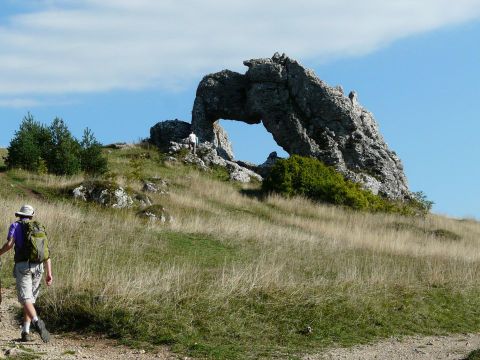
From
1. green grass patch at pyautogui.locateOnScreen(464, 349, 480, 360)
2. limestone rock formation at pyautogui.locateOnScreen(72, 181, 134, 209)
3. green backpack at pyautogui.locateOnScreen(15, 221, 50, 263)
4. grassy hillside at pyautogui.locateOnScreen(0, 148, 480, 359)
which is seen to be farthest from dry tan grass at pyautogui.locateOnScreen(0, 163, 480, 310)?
green grass patch at pyautogui.locateOnScreen(464, 349, 480, 360)

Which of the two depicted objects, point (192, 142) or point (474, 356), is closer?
point (474, 356)

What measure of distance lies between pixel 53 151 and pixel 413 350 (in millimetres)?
22775

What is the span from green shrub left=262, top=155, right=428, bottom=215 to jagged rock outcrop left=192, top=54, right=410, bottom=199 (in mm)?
3489

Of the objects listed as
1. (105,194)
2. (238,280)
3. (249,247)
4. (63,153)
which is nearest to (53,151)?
(63,153)

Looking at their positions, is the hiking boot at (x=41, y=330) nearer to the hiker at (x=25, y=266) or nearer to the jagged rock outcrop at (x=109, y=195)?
the hiker at (x=25, y=266)

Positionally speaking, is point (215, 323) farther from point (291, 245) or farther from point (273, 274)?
point (291, 245)

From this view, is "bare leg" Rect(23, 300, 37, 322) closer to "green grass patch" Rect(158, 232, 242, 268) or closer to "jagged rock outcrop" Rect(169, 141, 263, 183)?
"green grass patch" Rect(158, 232, 242, 268)

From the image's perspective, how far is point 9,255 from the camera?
15.2m

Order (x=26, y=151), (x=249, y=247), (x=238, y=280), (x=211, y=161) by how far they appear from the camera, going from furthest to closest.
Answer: (x=211, y=161) → (x=26, y=151) → (x=249, y=247) → (x=238, y=280)

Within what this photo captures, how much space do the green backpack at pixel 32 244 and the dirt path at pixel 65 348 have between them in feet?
3.94

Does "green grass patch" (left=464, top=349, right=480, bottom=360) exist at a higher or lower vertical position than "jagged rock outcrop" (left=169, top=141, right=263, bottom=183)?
lower

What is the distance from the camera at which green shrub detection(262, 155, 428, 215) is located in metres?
33.5

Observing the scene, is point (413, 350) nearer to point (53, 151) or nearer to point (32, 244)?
point (32, 244)

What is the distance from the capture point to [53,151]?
31.2m
